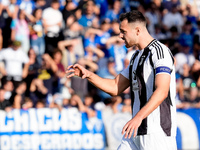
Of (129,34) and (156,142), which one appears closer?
(156,142)

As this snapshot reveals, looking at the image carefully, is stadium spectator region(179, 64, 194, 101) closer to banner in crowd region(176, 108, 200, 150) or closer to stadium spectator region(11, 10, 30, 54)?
banner in crowd region(176, 108, 200, 150)

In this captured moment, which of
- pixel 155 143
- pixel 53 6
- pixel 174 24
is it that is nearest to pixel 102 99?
pixel 53 6

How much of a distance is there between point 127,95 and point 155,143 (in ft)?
20.3

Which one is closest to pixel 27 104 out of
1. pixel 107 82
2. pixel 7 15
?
pixel 7 15

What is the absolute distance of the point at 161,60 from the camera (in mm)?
4188

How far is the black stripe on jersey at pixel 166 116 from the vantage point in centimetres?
426

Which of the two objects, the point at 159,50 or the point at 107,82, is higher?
the point at 159,50

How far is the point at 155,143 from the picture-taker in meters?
4.21

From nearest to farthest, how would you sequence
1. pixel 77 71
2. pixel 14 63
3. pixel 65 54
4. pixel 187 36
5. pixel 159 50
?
pixel 159 50 < pixel 77 71 < pixel 14 63 < pixel 65 54 < pixel 187 36

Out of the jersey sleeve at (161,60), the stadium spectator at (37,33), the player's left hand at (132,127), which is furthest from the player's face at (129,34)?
the stadium spectator at (37,33)

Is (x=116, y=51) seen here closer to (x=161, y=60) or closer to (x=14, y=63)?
(x=14, y=63)

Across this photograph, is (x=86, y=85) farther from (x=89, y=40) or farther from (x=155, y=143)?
(x=155, y=143)

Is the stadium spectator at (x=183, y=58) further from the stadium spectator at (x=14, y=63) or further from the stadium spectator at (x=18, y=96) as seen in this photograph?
the stadium spectator at (x=18, y=96)

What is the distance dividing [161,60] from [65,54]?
264 inches
